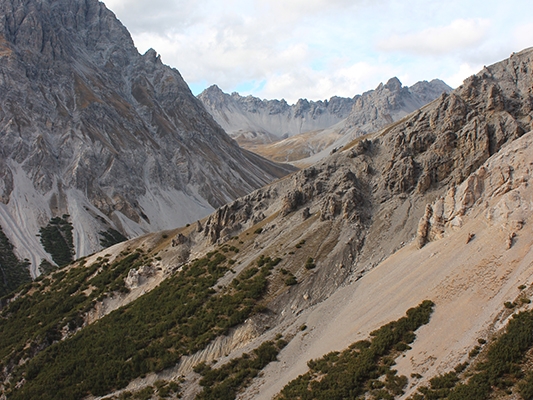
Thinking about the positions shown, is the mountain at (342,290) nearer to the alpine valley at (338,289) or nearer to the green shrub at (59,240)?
the alpine valley at (338,289)

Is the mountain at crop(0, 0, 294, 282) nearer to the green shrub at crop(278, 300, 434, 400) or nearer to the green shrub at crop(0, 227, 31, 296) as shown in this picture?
the green shrub at crop(0, 227, 31, 296)

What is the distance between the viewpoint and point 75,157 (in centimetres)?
14338

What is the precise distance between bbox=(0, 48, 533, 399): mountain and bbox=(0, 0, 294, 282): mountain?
59908mm

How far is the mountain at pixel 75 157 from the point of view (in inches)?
4744

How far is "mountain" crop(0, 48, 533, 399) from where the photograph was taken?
85.5 ft

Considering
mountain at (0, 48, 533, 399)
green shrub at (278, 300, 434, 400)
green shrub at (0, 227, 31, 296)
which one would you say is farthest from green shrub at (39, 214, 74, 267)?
green shrub at (278, 300, 434, 400)

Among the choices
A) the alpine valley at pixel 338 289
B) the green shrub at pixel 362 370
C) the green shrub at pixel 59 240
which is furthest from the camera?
the green shrub at pixel 59 240

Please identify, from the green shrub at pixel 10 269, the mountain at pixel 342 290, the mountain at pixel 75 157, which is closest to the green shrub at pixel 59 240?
the mountain at pixel 75 157

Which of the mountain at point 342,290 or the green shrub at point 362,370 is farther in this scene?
the mountain at point 342,290

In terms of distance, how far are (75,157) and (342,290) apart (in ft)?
418

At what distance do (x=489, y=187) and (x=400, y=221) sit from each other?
10.2 m

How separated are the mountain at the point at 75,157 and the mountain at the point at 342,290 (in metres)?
59.9

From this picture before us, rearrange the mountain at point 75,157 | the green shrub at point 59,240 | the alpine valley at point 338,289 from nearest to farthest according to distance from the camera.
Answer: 1. the alpine valley at point 338,289
2. the green shrub at point 59,240
3. the mountain at point 75,157

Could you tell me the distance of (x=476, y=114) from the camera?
47656 millimetres
